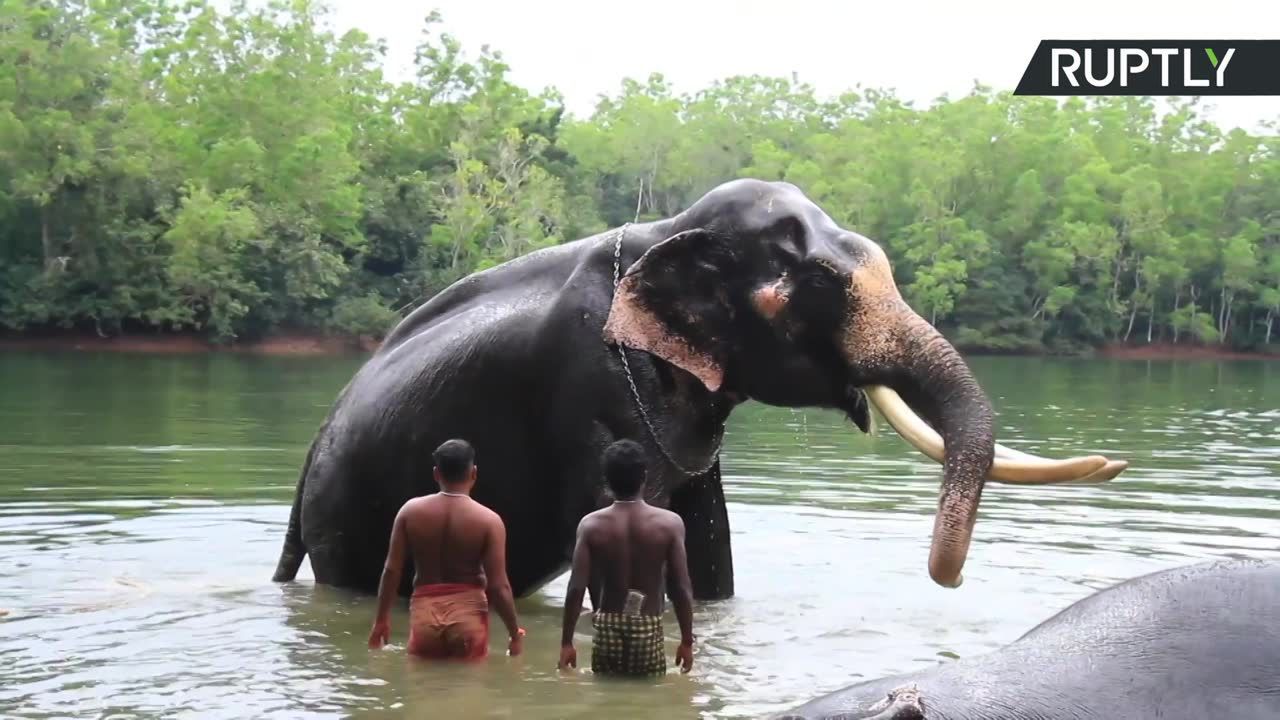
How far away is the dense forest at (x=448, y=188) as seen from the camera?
5131 cm

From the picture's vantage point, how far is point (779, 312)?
22.8 ft

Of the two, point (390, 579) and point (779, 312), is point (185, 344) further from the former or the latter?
point (779, 312)

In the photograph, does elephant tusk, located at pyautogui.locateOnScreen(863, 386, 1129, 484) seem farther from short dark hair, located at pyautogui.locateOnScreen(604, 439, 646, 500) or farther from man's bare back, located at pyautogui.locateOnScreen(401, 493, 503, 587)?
man's bare back, located at pyautogui.locateOnScreen(401, 493, 503, 587)

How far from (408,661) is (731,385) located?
178cm

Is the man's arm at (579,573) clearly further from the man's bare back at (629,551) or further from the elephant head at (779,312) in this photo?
the elephant head at (779,312)

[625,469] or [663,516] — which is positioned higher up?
[625,469]

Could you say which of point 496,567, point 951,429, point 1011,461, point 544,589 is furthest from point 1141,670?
point 544,589

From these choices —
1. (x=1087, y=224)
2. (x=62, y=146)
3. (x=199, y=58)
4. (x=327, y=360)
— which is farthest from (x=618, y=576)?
(x=1087, y=224)

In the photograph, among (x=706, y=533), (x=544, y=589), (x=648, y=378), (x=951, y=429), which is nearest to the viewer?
(x=951, y=429)

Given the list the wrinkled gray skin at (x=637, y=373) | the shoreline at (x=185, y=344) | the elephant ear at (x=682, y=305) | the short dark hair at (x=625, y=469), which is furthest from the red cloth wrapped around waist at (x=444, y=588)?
the shoreline at (x=185, y=344)

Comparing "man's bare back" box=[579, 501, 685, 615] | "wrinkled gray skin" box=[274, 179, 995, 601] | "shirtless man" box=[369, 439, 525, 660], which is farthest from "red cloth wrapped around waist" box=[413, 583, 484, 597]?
"wrinkled gray skin" box=[274, 179, 995, 601]

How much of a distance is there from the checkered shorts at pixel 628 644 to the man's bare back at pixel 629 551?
117 mm

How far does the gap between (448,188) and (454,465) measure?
56.6 m

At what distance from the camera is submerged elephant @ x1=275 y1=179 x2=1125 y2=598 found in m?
6.73
